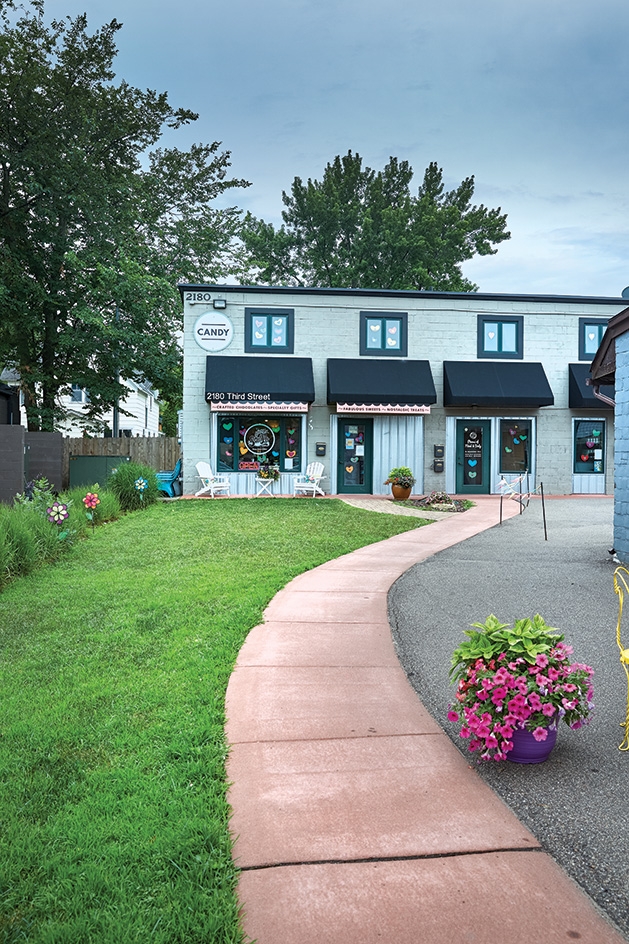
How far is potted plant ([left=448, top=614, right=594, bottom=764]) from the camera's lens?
10.0 ft

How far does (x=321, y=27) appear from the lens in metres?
14.1

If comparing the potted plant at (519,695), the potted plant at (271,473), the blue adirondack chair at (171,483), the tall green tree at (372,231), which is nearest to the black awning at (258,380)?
the potted plant at (271,473)

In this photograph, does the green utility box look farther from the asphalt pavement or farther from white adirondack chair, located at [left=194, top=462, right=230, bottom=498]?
the asphalt pavement

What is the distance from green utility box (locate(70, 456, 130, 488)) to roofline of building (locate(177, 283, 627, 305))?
5.44 m

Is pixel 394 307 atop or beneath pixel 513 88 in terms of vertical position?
beneath

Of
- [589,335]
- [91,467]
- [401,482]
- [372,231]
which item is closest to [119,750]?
[401,482]

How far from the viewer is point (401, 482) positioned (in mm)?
17562

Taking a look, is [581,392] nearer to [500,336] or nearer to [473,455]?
[500,336]


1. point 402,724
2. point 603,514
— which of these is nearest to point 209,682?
point 402,724

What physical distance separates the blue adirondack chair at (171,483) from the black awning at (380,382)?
206 inches

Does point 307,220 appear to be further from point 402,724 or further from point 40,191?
point 402,724

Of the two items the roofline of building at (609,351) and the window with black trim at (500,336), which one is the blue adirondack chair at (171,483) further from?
the roofline of building at (609,351)

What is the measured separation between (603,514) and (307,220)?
26.7m

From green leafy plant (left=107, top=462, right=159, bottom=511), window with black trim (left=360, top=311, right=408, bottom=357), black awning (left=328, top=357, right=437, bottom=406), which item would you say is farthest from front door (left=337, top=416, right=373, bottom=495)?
green leafy plant (left=107, top=462, right=159, bottom=511)
